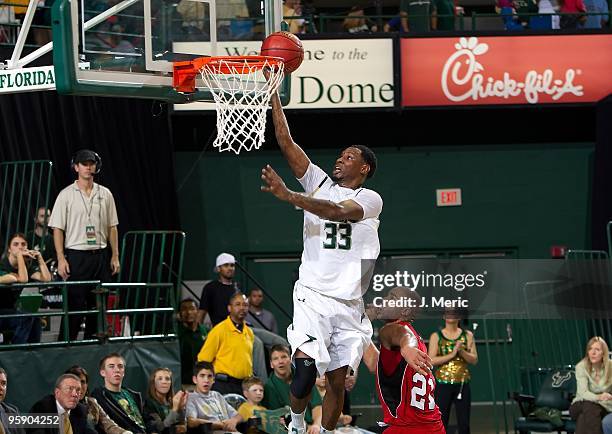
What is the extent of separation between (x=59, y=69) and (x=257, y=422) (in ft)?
15.6

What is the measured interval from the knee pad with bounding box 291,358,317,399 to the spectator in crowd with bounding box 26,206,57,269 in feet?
17.6

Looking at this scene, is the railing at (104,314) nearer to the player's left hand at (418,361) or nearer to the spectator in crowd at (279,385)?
the spectator in crowd at (279,385)

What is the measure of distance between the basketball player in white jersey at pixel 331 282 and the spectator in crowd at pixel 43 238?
5189 mm

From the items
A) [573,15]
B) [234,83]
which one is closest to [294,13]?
[573,15]

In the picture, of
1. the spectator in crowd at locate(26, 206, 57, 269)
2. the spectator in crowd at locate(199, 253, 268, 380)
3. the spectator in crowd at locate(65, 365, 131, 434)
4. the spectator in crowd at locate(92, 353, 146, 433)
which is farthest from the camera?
the spectator in crowd at locate(199, 253, 268, 380)

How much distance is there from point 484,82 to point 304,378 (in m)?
9.29

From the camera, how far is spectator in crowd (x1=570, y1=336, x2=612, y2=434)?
1273 cm

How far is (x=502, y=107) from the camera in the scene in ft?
54.4

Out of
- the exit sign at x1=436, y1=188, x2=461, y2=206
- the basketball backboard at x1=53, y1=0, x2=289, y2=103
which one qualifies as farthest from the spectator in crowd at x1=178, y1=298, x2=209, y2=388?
the exit sign at x1=436, y1=188, x2=461, y2=206

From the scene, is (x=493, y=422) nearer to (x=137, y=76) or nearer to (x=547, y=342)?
(x=547, y=342)

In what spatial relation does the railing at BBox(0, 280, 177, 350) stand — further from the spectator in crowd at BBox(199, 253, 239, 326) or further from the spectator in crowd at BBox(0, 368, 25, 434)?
the spectator in crowd at BBox(0, 368, 25, 434)

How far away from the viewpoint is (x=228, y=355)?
512 inches

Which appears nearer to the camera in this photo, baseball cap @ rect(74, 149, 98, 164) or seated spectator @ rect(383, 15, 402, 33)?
baseball cap @ rect(74, 149, 98, 164)

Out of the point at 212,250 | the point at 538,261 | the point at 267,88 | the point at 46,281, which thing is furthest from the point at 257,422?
the point at 538,261
